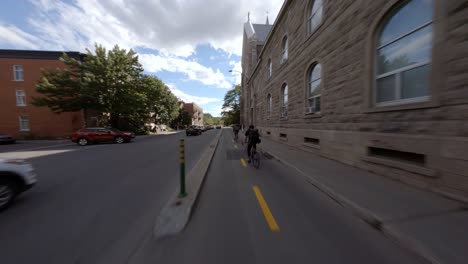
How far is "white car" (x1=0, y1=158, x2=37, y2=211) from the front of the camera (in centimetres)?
370

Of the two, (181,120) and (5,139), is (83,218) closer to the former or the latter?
(5,139)

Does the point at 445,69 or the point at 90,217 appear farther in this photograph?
the point at 445,69

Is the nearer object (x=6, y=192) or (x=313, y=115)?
(x=6, y=192)

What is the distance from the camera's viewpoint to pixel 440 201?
11.9 ft

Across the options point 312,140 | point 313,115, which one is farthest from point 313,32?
point 312,140

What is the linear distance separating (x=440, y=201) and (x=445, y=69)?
2.90 metres

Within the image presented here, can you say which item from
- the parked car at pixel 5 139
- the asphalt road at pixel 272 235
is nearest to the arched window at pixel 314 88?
the asphalt road at pixel 272 235

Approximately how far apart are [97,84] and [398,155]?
28760 mm

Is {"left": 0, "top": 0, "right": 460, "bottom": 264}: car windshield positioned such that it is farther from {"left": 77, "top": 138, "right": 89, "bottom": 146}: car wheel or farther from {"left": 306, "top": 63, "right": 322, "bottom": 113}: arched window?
{"left": 77, "top": 138, "right": 89, "bottom": 146}: car wheel

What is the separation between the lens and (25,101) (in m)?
24.3

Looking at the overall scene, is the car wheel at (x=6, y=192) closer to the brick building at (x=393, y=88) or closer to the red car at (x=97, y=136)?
the brick building at (x=393, y=88)

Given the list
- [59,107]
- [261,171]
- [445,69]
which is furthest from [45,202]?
[59,107]

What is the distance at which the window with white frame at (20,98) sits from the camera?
2428cm

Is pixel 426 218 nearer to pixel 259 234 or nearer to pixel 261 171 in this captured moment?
pixel 259 234
